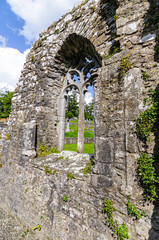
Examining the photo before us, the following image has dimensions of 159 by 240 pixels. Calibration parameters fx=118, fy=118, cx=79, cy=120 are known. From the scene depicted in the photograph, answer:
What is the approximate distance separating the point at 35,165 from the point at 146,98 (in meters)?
2.98

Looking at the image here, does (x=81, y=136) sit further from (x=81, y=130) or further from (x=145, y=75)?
(x=145, y=75)

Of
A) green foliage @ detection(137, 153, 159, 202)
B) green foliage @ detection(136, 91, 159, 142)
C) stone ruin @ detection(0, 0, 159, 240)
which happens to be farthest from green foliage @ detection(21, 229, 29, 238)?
green foliage @ detection(136, 91, 159, 142)

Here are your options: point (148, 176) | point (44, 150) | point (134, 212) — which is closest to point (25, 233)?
point (44, 150)

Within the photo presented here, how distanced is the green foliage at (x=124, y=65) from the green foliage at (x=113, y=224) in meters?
2.10

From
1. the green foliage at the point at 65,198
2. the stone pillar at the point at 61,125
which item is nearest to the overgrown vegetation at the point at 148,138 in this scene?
the green foliage at the point at 65,198

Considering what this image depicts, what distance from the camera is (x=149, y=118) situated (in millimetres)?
1658

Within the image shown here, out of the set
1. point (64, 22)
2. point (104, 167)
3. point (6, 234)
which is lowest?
point (6, 234)

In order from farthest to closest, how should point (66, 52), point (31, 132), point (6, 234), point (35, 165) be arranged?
point (66, 52) → point (31, 132) → point (35, 165) → point (6, 234)

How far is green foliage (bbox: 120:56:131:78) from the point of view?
6.27ft

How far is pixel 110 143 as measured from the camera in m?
2.00

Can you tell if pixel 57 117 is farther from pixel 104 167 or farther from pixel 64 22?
pixel 64 22

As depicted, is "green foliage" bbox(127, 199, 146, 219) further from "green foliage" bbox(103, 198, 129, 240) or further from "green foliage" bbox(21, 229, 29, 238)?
"green foliage" bbox(21, 229, 29, 238)

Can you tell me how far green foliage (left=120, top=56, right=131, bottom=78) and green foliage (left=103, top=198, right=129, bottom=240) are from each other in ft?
6.88

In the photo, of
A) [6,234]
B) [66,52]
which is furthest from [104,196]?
[66,52]
